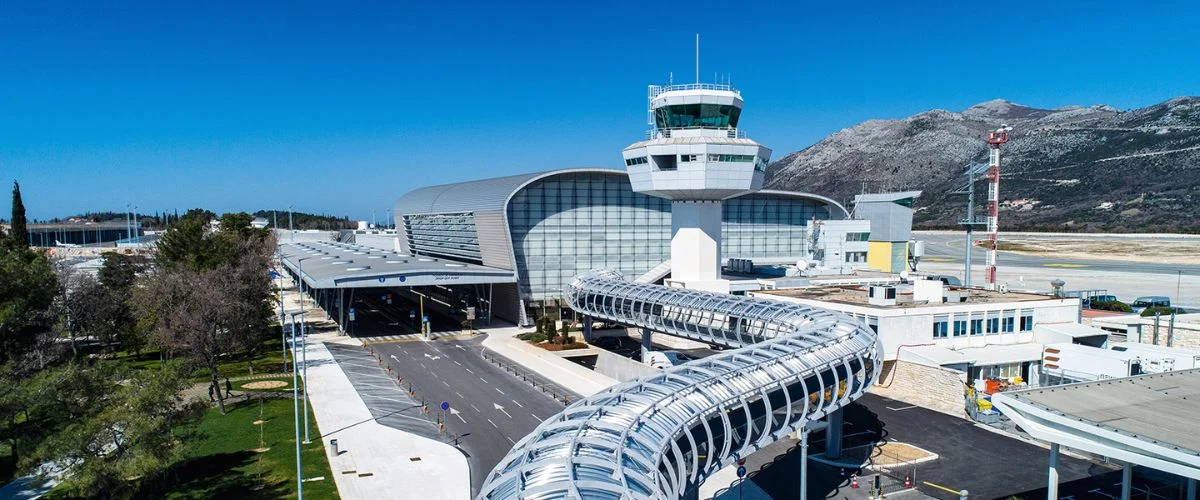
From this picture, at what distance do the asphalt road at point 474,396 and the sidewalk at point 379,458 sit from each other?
1.04 metres

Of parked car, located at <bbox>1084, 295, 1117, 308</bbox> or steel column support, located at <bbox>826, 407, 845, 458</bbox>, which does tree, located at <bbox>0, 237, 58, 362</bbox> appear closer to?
steel column support, located at <bbox>826, 407, 845, 458</bbox>

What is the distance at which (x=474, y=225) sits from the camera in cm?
8562

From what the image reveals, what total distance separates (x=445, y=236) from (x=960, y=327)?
6608 cm

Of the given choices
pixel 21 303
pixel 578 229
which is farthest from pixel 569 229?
pixel 21 303

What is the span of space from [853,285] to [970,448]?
34.0 meters

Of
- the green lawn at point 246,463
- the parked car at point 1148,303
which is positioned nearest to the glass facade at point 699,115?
the green lawn at point 246,463

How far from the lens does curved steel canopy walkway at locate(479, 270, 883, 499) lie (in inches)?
614

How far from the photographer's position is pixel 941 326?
49.2m

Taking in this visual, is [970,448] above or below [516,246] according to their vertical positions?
below

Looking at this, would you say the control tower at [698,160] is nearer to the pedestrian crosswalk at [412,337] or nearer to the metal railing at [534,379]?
the metal railing at [534,379]

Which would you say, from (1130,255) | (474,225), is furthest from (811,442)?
(1130,255)

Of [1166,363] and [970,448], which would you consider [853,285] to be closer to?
[1166,363]

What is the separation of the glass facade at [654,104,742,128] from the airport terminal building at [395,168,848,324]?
66.5 ft

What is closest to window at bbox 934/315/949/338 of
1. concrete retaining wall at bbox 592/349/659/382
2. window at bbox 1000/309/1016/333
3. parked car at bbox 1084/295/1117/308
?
window at bbox 1000/309/1016/333
